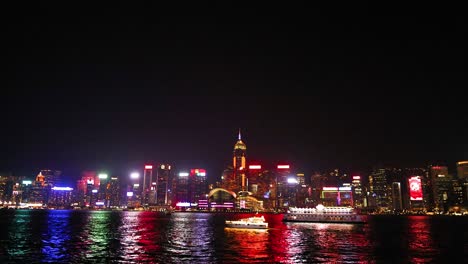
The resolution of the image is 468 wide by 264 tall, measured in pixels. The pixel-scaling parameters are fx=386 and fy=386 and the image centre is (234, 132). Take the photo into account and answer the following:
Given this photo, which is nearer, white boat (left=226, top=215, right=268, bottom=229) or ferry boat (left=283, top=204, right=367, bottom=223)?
white boat (left=226, top=215, right=268, bottom=229)

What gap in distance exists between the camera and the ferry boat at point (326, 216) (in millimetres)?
151250

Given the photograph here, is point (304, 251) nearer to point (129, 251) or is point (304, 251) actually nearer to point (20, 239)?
point (129, 251)

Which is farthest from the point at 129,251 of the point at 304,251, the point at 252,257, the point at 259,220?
the point at 259,220

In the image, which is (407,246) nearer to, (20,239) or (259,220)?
(259,220)

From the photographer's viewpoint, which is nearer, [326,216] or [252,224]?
[252,224]

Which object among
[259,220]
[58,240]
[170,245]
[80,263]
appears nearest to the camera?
[80,263]

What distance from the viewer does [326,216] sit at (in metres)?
155

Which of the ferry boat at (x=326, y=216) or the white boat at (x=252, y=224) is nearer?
the white boat at (x=252, y=224)

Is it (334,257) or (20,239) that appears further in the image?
(20,239)

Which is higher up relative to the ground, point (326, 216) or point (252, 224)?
point (326, 216)

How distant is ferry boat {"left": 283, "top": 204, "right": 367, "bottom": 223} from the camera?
151250 mm

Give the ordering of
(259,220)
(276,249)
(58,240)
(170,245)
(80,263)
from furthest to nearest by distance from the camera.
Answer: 1. (259,220)
2. (58,240)
3. (170,245)
4. (276,249)
5. (80,263)

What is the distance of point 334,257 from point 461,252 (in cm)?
2355

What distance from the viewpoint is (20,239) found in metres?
72.9
